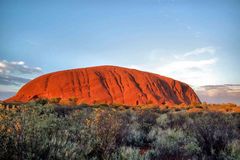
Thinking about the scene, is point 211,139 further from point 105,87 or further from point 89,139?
point 105,87

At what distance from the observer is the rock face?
65000 mm

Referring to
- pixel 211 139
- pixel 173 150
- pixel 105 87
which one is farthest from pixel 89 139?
pixel 105 87

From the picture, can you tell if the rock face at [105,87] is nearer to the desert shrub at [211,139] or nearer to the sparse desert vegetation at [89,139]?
the desert shrub at [211,139]

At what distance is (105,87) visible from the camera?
68.8 meters

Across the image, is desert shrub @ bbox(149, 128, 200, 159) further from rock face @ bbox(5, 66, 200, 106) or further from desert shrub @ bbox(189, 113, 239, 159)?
rock face @ bbox(5, 66, 200, 106)

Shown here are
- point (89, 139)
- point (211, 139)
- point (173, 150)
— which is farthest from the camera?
point (211, 139)

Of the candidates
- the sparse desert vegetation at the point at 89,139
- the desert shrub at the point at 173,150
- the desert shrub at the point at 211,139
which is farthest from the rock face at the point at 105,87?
the sparse desert vegetation at the point at 89,139

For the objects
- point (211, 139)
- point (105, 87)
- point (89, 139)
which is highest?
point (105, 87)

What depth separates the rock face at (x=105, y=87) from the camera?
213 feet

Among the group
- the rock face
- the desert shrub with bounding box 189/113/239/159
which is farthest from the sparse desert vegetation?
the rock face

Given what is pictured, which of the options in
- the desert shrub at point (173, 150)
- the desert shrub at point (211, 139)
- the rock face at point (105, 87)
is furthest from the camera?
the rock face at point (105, 87)

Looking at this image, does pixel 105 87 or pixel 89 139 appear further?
pixel 105 87

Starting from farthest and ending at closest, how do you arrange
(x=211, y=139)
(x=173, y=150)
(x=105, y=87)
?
(x=105, y=87) → (x=211, y=139) → (x=173, y=150)

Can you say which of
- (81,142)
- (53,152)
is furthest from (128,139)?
(53,152)
